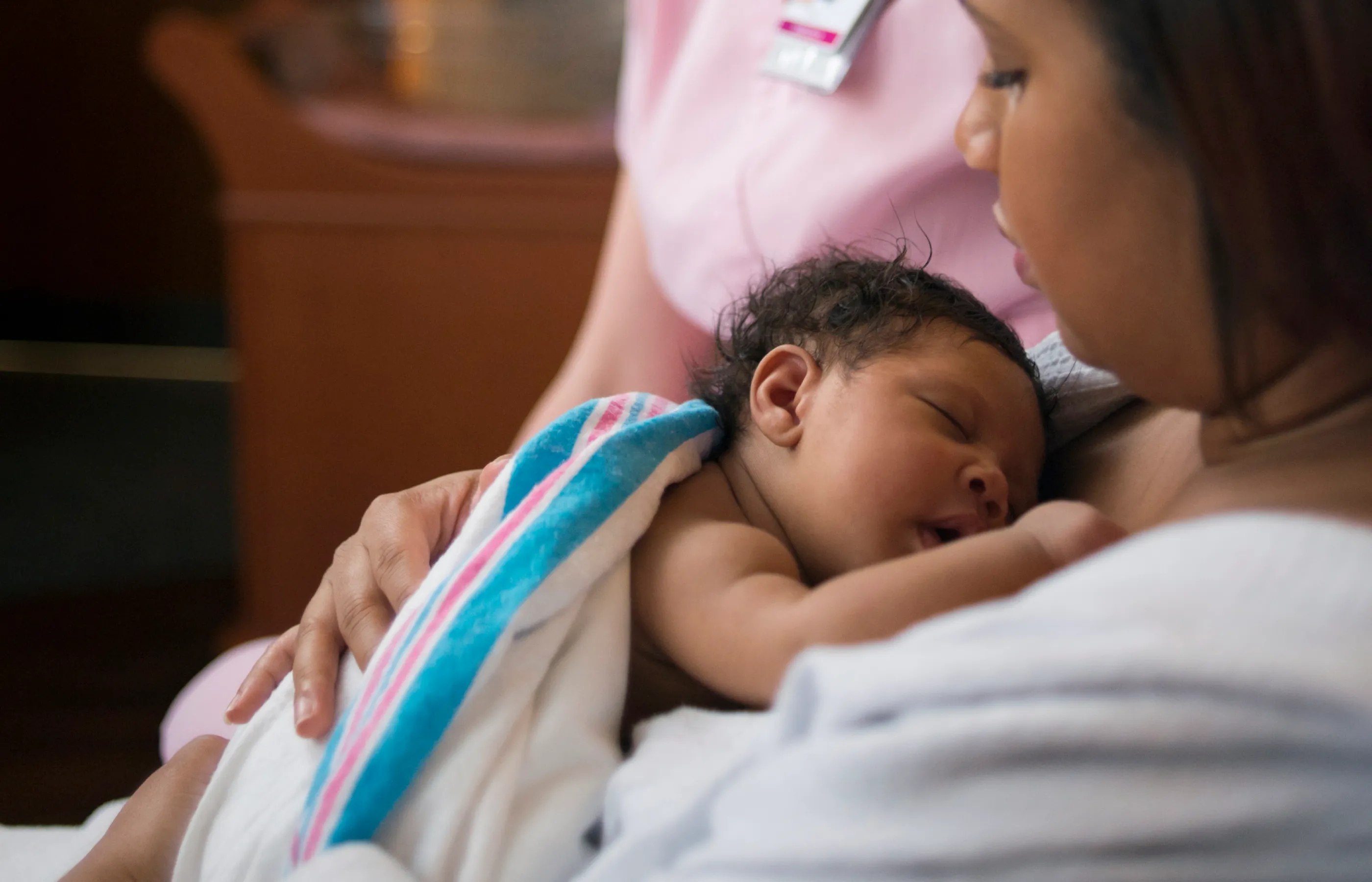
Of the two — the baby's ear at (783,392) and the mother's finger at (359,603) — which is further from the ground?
the baby's ear at (783,392)

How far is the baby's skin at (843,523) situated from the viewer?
0.46 meters

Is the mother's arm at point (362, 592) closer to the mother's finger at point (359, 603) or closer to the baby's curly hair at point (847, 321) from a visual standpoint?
the mother's finger at point (359, 603)

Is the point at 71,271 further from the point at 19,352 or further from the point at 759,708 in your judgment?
the point at 759,708

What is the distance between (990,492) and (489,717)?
0.77 ft

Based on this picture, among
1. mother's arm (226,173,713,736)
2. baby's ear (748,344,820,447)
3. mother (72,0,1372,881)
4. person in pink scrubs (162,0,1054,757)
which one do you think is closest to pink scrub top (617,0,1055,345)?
person in pink scrubs (162,0,1054,757)

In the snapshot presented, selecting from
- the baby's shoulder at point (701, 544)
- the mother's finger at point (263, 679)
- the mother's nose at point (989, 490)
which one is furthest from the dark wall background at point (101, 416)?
the mother's nose at point (989, 490)

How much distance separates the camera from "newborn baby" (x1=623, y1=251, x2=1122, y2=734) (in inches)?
18.3

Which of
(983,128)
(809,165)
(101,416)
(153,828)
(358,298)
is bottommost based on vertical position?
(101,416)

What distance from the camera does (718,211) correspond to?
0.92 meters

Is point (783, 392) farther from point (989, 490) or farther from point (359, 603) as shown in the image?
point (359, 603)

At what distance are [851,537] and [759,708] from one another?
3.8 inches

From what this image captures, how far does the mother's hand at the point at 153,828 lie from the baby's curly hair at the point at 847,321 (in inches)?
11.9

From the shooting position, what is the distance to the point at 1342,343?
0.45 meters

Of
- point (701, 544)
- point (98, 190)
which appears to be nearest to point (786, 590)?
point (701, 544)
